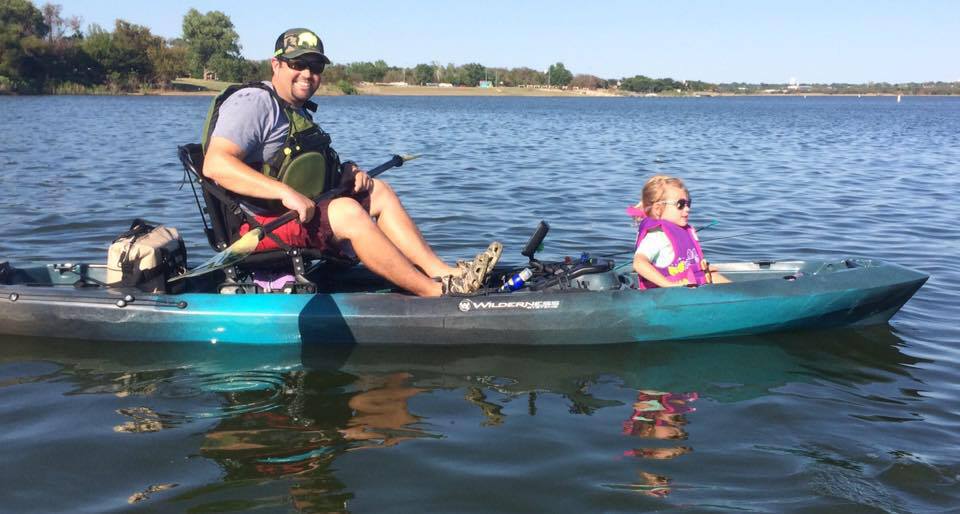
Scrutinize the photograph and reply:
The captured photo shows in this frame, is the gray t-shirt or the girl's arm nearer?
the gray t-shirt

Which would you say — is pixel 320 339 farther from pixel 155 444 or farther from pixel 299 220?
pixel 155 444

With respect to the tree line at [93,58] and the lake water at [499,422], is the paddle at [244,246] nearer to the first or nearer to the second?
the lake water at [499,422]

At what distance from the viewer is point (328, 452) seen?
3.89m

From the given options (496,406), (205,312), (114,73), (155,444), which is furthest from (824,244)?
(114,73)

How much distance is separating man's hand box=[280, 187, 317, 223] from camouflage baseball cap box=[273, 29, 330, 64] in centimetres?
85

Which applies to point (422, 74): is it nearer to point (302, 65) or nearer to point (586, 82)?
point (586, 82)

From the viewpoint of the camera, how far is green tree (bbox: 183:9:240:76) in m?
94.4

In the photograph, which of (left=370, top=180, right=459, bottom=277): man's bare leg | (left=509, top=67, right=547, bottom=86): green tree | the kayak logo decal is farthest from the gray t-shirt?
(left=509, top=67, right=547, bottom=86): green tree

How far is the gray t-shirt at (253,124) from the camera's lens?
16.1ft

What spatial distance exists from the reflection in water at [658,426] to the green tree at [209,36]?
95.1m

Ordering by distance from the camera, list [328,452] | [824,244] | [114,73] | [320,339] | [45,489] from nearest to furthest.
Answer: [45,489] → [328,452] → [320,339] → [824,244] → [114,73]

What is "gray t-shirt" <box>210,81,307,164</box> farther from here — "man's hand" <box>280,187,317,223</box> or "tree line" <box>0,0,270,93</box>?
"tree line" <box>0,0,270,93</box>

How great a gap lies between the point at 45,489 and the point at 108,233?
19.3 feet

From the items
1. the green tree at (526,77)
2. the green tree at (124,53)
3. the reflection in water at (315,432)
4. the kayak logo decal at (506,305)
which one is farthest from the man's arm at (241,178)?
the green tree at (526,77)
